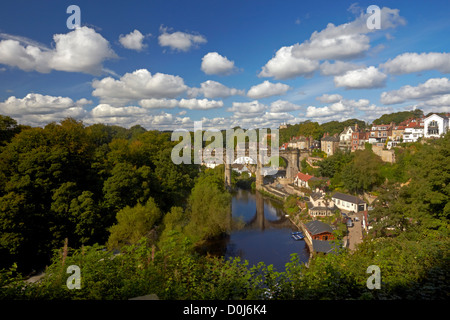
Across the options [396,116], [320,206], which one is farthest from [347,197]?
[396,116]

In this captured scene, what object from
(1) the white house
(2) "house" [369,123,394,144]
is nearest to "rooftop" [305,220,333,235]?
(1) the white house

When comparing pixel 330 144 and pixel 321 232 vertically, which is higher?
pixel 330 144

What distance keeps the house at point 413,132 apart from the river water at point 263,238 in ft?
57.0

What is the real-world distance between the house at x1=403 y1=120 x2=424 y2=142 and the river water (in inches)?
684

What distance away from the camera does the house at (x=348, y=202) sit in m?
23.0

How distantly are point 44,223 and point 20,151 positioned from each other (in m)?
3.94

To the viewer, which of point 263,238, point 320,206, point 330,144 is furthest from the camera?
point 330,144

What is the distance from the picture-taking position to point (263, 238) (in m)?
20.2

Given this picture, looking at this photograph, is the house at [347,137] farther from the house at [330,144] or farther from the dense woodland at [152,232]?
the dense woodland at [152,232]

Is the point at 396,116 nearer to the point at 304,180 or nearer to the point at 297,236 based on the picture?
the point at 304,180

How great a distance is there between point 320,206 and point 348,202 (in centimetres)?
268

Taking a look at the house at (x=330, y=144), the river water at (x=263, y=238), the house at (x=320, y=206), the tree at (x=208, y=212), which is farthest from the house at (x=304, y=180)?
the tree at (x=208, y=212)
